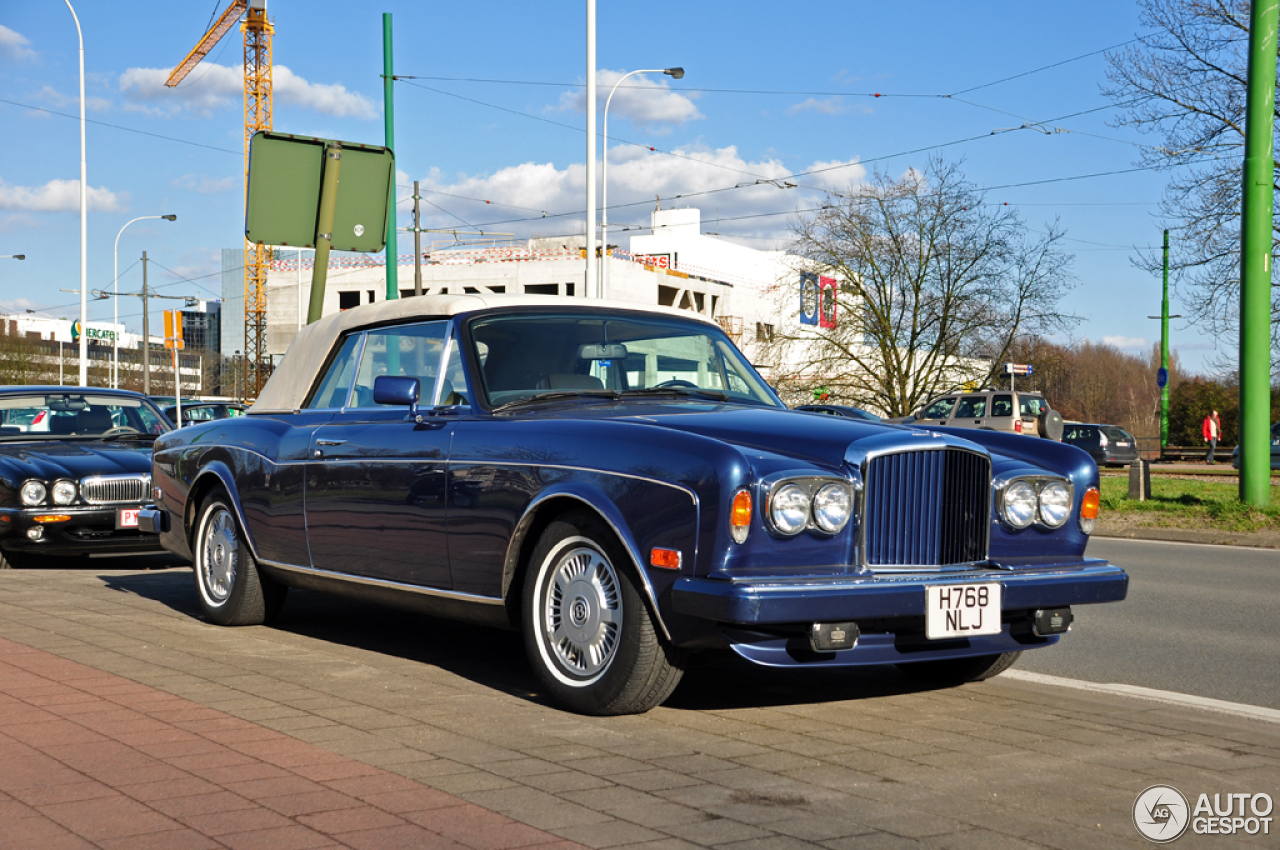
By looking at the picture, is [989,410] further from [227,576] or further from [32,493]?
[227,576]

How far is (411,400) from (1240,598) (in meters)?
7.02

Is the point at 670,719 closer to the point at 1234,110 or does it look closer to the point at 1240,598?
the point at 1240,598

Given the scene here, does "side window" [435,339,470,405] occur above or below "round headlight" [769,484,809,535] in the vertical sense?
above

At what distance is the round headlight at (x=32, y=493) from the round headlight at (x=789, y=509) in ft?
25.6

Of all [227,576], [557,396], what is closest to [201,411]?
[227,576]

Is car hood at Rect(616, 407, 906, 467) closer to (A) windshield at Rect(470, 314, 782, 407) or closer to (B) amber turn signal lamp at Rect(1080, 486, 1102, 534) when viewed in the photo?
(A) windshield at Rect(470, 314, 782, 407)

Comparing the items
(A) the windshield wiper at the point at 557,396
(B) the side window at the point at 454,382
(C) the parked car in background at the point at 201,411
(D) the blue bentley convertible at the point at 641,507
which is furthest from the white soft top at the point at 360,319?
(C) the parked car in background at the point at 201,411

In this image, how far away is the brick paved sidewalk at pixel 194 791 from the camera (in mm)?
3404

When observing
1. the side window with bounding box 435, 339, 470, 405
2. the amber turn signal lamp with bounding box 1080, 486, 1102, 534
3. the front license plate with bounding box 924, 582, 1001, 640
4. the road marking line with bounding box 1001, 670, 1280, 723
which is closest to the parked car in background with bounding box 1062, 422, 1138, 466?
the road marking line with bounding box 1001, 670, 1280, 723

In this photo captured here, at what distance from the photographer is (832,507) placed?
4.57 metres

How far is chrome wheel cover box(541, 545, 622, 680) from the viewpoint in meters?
4.84

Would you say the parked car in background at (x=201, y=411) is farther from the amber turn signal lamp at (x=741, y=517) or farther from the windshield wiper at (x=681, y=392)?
the amber turn signal lamp at (x=741, y=517)

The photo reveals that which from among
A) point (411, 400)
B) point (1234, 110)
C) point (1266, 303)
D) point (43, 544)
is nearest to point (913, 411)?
point (1234, 110)

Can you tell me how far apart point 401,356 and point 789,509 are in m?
2.74
